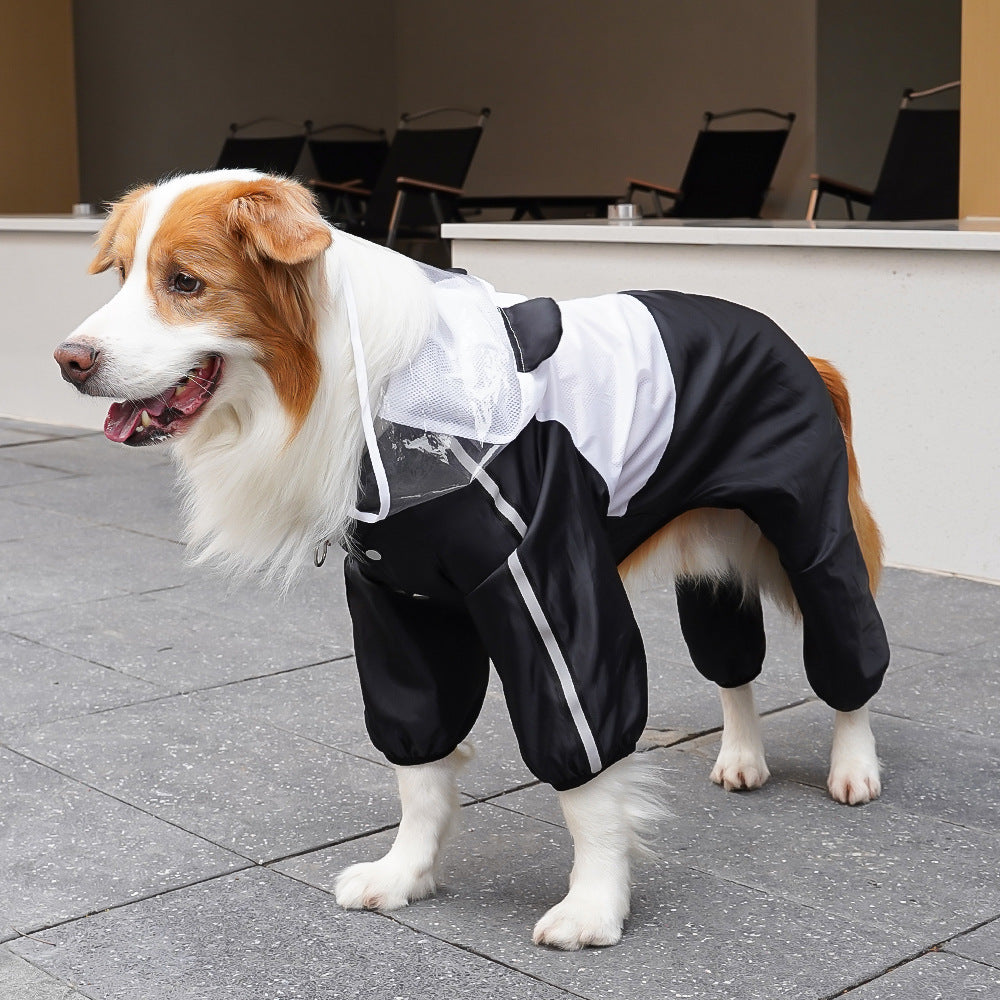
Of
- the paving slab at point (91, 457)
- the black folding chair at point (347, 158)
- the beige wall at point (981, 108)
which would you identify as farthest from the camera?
the black folding chair at point (347, 158)

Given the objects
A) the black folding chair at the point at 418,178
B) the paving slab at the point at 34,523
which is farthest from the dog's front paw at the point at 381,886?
the black folding chair at the point at 418,178

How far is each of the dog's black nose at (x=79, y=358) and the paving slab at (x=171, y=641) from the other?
178 cm

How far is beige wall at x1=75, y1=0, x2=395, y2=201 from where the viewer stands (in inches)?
486

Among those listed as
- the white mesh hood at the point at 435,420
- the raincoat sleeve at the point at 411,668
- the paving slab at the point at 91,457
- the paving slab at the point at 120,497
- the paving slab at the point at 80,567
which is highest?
the white mesh hood at the point at 435,420

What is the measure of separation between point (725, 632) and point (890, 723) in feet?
2.09

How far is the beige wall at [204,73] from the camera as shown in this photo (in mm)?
12352

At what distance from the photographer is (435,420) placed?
232cm

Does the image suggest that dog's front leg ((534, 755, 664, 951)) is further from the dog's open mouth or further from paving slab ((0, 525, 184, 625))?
paving slab ((0, 525, 184, 625))

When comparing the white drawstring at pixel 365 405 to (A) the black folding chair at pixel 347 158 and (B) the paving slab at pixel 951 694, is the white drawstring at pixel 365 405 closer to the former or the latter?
(B) the paving slab at pixel 951 694

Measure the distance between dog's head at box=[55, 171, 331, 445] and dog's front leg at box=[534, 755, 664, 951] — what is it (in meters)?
0.79

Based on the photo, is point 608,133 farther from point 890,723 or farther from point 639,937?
point 639,937

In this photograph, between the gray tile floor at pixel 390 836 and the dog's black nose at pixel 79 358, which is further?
the gray tile floor at pixel 390 836

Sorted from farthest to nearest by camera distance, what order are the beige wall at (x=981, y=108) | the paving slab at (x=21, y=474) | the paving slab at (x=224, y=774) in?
the paving slab at (x=21, y=474) → the beige wall at (x=981, y=108) → the paving slab at (x=224, y=774)

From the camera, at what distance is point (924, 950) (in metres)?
2.37
